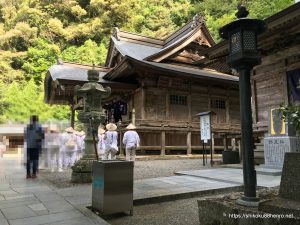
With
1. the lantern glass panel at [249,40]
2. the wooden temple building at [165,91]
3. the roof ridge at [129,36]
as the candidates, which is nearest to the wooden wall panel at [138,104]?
the wooden temple building at [165,91]

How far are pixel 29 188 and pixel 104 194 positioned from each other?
3.41 m

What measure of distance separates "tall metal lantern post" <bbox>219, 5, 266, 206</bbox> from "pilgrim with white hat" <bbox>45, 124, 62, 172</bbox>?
8.77 m

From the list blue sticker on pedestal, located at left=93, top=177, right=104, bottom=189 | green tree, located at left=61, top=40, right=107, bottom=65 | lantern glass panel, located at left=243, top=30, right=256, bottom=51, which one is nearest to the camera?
lantern glass panel, located at left=243, top=30, right=256, bottom=51

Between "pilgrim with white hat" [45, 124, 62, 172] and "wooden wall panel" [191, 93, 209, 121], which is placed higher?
"wooden wall panel" [191, 93, 209, 121]


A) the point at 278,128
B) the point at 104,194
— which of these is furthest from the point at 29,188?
the point at 278,128

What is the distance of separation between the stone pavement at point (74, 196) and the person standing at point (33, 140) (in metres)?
1.58

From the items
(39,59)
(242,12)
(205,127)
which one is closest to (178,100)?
(205,127)

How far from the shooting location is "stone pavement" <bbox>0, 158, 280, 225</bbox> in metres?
4.24

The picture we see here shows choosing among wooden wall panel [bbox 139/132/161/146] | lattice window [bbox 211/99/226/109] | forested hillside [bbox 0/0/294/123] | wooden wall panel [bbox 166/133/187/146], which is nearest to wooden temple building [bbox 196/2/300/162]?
wooden wall panel [bbox 139/132/161/146]

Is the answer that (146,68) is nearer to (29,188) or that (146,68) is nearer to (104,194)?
(29,188)

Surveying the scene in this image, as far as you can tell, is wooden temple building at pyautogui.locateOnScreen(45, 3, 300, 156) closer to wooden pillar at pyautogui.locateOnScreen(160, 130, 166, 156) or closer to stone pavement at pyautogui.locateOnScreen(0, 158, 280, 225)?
wooden pillar at pyautogui.locateOnScreen(160, 130, 166, 156)

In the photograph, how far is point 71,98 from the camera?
21.1 m

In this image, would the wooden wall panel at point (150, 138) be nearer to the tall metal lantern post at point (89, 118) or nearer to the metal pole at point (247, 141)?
the tall metal lantern post at point (89, 118)

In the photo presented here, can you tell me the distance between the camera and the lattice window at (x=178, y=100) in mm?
18259
